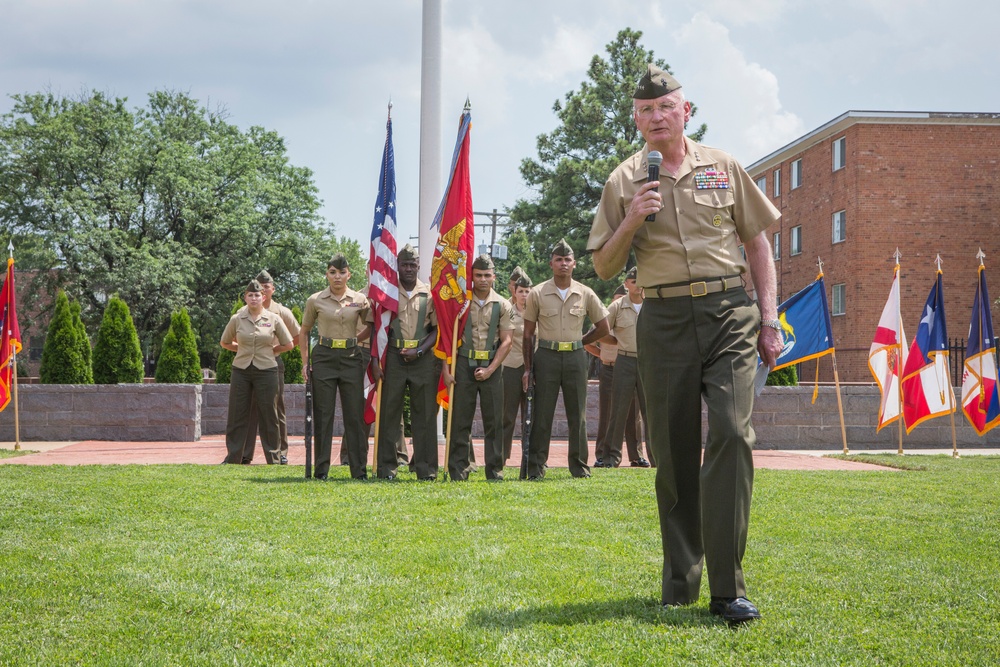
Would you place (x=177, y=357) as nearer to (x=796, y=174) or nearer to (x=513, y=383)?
(x=513, y=383)

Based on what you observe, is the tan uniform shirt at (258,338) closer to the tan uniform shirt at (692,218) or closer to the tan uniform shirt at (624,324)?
the tan uniform shirt at (624,324)

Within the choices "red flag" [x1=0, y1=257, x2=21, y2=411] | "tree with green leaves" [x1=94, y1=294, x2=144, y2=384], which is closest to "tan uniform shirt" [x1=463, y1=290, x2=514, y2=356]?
"red flag" [x1=0, y1=257, x2=21, y2=411]

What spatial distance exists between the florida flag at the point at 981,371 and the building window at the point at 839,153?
20707 millimetres

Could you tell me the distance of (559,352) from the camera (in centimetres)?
1020

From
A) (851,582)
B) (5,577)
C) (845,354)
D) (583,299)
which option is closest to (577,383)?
(583,299)

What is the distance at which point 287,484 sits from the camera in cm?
875

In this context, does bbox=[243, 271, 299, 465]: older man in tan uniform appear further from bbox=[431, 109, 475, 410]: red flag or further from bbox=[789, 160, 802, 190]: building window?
bbox=[789, 160, 802, 190]: building window

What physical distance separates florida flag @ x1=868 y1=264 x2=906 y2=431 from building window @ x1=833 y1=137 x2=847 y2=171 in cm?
2131

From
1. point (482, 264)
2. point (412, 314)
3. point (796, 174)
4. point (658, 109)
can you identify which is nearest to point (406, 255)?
point (412, 314)

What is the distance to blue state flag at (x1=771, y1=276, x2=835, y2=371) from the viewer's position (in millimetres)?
15016

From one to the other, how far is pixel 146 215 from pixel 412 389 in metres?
36.0

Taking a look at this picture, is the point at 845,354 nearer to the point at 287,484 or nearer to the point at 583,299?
the point at 583,299

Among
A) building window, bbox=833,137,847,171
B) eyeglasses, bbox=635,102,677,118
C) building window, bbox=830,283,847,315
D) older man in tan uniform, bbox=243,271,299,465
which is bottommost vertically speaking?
older man in tan uniform, bbox=243,271,299,465

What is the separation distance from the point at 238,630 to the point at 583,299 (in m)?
6.79
